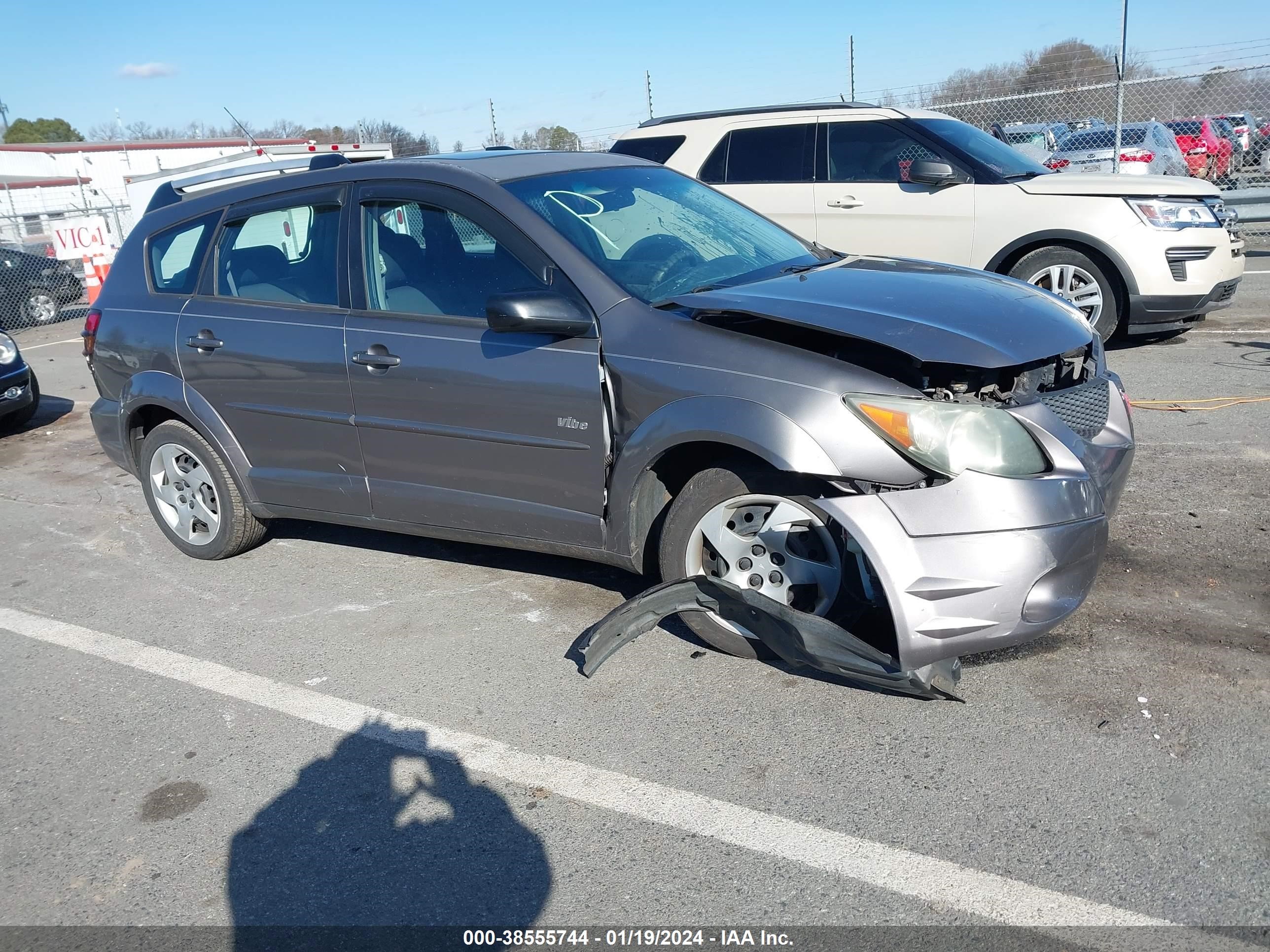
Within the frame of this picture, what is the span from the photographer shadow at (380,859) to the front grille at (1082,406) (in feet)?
7.18

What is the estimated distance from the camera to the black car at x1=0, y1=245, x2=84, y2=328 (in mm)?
15969

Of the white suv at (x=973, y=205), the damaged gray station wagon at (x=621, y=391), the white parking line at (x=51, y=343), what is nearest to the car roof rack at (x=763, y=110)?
the white suv at (x=973, y=205)

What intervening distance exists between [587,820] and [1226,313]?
8.76m

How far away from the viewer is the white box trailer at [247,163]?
5637 mm

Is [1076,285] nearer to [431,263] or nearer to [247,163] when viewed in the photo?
[431,263]

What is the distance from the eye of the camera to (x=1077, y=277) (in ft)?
27.1

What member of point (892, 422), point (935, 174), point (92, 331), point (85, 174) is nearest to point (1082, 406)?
point (892, 422)

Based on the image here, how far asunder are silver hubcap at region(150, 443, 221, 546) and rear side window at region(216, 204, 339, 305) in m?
0.90

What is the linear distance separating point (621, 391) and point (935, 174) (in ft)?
17.2

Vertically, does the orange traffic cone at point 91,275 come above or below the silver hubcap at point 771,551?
above

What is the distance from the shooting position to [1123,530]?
4777 mm

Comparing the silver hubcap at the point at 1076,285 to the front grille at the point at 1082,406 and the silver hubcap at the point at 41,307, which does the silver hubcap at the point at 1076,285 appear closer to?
the front grille at the point at 1082,406

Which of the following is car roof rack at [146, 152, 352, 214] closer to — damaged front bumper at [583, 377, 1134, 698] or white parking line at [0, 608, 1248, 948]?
white parking line at [0, 608, 1248, 948]

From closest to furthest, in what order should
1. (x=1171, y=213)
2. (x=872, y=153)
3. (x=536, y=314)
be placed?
(x=536, y=314) < (x=1171, y=213) < (x=872, y=153)
